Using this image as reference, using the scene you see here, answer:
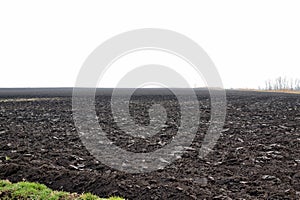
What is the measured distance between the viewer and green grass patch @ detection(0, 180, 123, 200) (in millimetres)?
10141

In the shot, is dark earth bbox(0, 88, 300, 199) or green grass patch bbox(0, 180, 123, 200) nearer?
green grass patch bbox(0, 180, 123, 200)

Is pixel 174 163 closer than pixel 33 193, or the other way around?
pixel 33 193

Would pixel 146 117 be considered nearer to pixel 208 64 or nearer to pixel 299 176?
pixel 208 64

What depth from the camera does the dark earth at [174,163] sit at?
426 inches

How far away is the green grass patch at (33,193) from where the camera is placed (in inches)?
399

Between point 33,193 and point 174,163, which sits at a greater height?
point 174,163

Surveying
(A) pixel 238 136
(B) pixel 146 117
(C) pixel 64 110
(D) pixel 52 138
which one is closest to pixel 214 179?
(A) pixel 238 136

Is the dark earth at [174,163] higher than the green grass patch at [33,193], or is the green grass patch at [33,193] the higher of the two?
the dark earth at [174,163]

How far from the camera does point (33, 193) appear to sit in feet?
34.9

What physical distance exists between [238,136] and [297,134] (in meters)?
2.82

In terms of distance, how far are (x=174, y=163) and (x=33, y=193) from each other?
5214 mm

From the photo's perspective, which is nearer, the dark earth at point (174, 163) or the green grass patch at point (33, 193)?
the green grass patch at point (33, 193)

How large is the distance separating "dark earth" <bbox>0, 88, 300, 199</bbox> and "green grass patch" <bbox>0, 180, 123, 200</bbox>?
0.50m

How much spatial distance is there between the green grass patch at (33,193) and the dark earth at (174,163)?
0.50 meters
